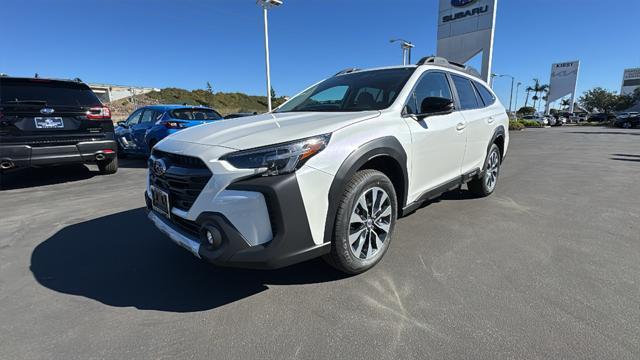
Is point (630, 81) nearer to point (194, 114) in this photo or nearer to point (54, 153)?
point (194, 114)

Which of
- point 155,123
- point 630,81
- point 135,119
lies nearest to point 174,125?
point 155,123

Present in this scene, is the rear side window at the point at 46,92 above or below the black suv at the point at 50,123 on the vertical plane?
above

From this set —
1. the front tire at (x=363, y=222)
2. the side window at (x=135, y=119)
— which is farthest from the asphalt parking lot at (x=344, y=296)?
the side window at (x=135, y=119)

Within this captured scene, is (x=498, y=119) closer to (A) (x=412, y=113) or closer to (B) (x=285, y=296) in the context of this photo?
(A) (x=412, y=113)

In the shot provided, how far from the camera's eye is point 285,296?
2461 millimetres

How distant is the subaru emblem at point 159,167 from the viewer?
247 cm

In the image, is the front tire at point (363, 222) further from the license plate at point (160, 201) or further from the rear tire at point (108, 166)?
the rear tire at point (108, 166)

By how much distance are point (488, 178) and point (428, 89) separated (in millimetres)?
2167

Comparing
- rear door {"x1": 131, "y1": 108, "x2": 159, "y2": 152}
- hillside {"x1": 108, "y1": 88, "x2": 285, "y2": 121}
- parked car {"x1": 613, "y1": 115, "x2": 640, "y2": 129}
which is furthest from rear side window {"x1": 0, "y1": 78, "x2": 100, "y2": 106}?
hillside {"x1": 108, "y1": 88, "x2": 285, "y2": 121}

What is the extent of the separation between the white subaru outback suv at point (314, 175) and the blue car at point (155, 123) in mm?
4961

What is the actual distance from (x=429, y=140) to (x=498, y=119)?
2.35m

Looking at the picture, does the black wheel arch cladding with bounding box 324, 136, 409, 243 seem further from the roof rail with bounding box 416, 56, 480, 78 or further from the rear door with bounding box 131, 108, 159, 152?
the rear door with bounding box 131, 108, 159, 152

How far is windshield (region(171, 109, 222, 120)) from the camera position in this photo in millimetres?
7809

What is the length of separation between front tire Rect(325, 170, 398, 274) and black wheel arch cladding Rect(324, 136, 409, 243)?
2.8 inches
